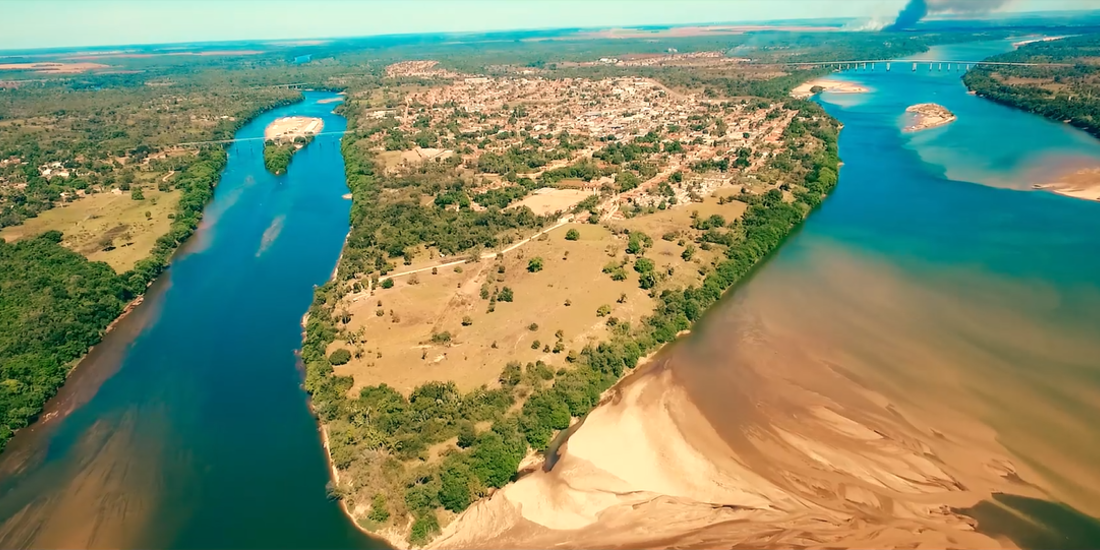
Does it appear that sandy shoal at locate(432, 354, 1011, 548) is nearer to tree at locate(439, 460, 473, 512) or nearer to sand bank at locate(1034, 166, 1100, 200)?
tree at locate(439, 460, 473, 512)

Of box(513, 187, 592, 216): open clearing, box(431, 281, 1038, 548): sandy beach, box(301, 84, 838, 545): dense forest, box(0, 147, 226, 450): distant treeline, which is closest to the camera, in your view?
box(431, 281, 1038, 548): sandy beach

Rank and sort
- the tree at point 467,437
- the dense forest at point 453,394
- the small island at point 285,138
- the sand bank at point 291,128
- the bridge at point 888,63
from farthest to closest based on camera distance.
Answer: the bridge at point 888,63 < the sand bank at point 291,128 < the small island at point 285,138 < the tree at point 467,437 < the dense forest at point 453,394

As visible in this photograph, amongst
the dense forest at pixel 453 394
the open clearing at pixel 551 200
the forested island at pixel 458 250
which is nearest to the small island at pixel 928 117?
the forested island at pixel 458 250

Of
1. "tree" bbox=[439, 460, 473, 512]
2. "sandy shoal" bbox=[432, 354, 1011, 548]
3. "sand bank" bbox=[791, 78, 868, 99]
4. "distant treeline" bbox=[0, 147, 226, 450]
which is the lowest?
"sandy shoal" bbox=[432, 354, 1011, 548]

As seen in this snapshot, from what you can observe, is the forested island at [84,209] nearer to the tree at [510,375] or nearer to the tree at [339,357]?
the tree at [339,357]

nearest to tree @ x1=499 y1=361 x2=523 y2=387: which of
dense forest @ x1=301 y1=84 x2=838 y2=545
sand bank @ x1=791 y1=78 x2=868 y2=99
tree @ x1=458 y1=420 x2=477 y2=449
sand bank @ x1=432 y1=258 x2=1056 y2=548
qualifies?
dense forest @ x1=301 y1=84 x2=838 y2=545

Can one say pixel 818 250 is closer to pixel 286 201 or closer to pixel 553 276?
pixel 553 276

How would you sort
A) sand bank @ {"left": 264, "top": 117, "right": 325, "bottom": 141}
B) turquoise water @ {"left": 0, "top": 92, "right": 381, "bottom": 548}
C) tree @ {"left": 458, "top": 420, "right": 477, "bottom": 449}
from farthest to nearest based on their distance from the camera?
sand bank @ {"left": 264, "top": 117, "right": 325, "bottom": 141} → tree @ {"left": 458, "top": 420, "right": 477, "bottom": 449} → turquoise water @ {"left": 0, "top": 92, "right": 381, "bottom": 548}
